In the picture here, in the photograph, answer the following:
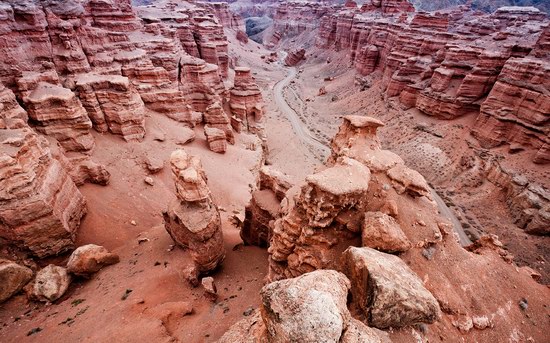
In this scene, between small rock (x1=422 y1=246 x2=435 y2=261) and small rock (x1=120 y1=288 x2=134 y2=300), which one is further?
small rock (x1=120 y1=288 x2=134 y2=300)

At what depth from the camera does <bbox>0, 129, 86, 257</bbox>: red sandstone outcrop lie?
1391cm

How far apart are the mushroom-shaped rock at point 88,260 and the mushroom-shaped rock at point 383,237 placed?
13890 millimetres

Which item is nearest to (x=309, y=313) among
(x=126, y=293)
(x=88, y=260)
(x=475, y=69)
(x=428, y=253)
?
(x=428, y=253)

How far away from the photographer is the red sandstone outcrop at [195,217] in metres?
15.2

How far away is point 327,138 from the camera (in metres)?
47.5

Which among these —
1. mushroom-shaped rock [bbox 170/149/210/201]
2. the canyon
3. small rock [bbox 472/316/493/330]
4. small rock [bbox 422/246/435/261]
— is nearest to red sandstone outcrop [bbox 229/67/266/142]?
the canyon

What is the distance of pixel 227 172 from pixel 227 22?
7934 centimetres

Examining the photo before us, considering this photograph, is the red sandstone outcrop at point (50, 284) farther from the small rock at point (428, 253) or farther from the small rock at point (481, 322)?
the small rock at point (481, 322)

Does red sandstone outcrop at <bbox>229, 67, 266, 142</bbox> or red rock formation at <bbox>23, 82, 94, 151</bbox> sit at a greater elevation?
red rock formation at <bbox>23, 82, 94, 151</bbox>

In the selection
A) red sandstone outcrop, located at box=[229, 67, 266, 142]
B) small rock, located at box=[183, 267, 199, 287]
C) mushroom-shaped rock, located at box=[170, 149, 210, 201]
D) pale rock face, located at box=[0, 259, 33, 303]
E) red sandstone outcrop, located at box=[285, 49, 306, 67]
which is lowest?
red sandstone outcrop, located at box=[285, 49, 306, 67]

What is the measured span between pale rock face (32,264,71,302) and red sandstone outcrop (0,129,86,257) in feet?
5.73

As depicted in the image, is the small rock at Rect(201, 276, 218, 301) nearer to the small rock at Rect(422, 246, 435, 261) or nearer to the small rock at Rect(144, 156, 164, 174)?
the small rock at Rect(422, 246, 435, 261)

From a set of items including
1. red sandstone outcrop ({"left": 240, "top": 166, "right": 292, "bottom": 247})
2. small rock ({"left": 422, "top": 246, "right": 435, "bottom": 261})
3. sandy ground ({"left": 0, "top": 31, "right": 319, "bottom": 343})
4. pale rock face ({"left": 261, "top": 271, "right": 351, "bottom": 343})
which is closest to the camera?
pale rock face ({"left": 261, "top": 271, "right": 351, "bottom": 343})

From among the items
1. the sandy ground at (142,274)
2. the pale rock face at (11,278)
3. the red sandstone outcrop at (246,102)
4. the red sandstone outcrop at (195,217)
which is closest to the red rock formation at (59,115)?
the sandy ground at (142,274)
